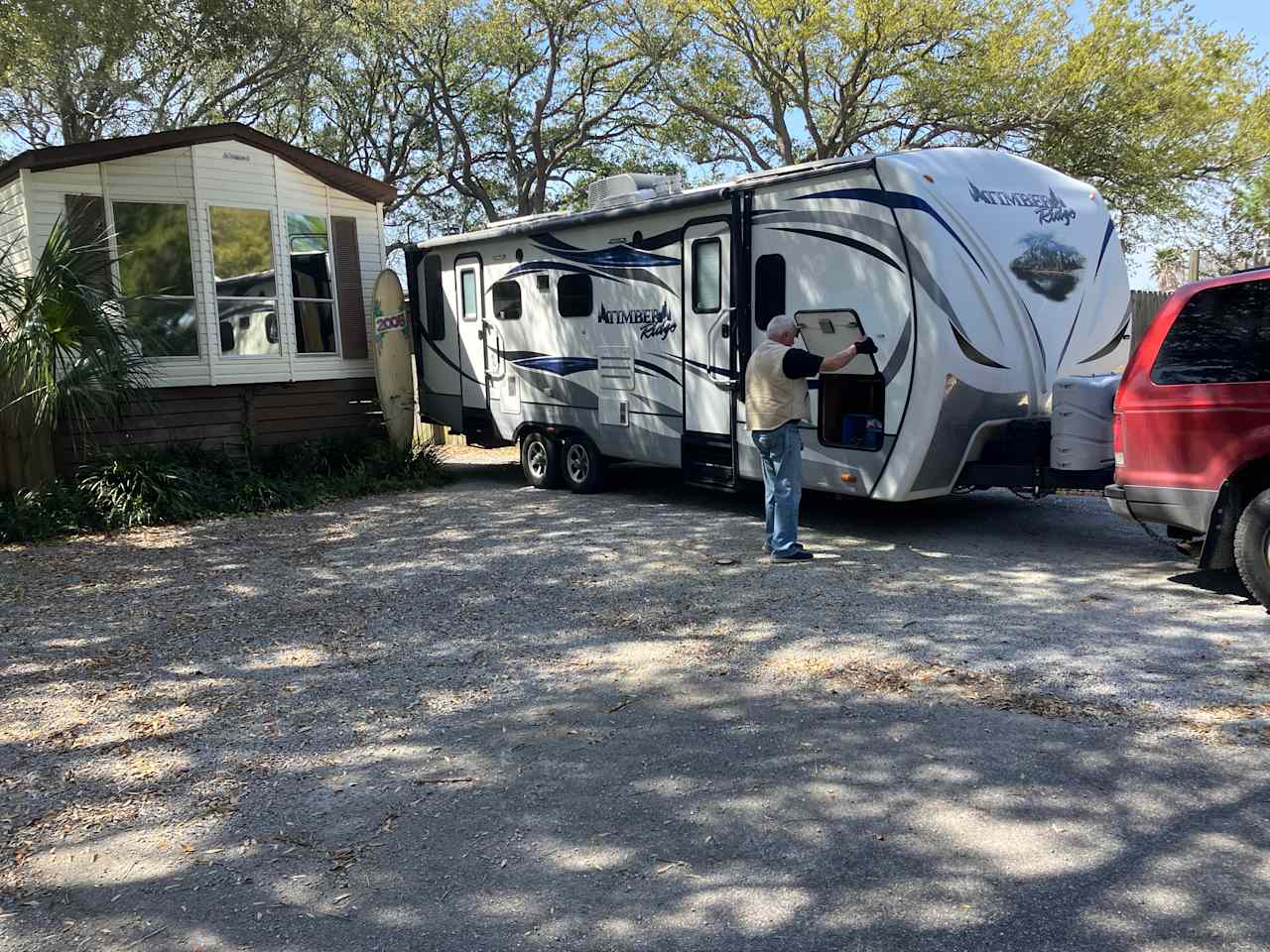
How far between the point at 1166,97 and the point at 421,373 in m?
14.8

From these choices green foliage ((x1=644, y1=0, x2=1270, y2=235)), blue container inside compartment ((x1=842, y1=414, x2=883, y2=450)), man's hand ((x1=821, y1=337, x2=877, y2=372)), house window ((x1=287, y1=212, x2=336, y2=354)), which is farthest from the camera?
green foliage ((x1=644, y1=0, x2=1270, y2=235))

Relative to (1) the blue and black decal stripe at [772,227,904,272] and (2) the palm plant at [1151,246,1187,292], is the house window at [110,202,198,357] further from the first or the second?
(2) the palm plant at [1151,246,1187,292]

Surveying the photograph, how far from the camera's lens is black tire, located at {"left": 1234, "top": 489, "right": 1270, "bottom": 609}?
5.84 metres

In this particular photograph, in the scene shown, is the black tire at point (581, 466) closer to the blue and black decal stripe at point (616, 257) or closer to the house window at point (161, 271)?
the blue and black decal stripe at point (616, 257)

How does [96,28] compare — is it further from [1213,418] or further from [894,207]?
[1213,418]

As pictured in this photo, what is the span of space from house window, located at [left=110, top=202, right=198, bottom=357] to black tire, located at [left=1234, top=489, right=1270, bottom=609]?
1013 cm

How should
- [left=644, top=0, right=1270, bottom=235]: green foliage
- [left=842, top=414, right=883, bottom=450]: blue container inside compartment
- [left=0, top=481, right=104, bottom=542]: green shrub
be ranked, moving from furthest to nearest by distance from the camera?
[left=644, top=0, right=1270, bottom=235]: green foliage
[left=0, top=481, right=104, bottom=542]: green shrub
[left=842, top=414, right=883, bottom=450]: blue container inside compartment

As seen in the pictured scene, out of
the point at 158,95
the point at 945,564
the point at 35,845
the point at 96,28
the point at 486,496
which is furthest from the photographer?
the point at 158,95

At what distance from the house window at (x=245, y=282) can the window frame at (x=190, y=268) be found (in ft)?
0.91

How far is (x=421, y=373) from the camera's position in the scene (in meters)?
13.3

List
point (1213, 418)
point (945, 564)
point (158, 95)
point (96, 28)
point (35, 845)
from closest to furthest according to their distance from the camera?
point (35, 845)
point (1213, 418)
point (945, 564)
point (96, 28)
point (158, 95)

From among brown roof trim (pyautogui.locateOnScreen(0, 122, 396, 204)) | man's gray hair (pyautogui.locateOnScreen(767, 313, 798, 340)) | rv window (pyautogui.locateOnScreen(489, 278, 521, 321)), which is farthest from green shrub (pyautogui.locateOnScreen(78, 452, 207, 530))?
man's gray hair (pyautogui.locateOnScreen(767, 313, 798, 340))

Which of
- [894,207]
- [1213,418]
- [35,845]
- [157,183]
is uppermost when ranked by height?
[157,183]

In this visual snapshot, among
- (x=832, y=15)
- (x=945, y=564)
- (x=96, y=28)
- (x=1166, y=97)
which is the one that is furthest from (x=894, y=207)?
(x=1166, y=97)
